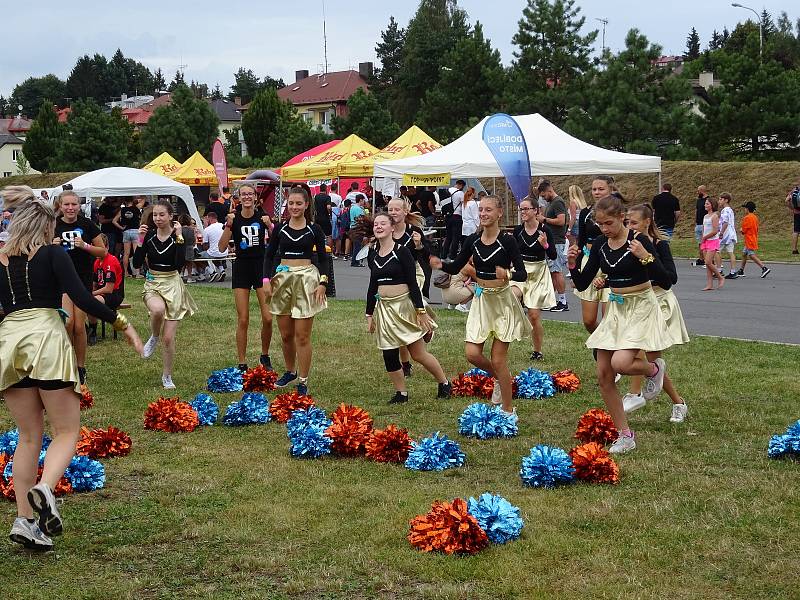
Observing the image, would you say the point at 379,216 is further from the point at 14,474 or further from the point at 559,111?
the point at 559,111

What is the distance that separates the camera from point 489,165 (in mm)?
23219

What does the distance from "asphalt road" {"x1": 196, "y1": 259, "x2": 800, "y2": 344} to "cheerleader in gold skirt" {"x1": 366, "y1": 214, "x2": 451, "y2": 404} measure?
5944 mm

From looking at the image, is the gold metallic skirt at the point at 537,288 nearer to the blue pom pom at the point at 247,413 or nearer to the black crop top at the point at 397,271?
the black crop top at the point at 397,271

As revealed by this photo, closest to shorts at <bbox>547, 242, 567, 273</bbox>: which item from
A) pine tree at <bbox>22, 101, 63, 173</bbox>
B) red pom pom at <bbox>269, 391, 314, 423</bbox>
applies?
red pom pom at <bbox>269, 391, 314, 423</bbox>

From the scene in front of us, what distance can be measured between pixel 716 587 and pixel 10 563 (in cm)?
355

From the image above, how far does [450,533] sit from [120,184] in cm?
2271

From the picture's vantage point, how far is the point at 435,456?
688 centimetres

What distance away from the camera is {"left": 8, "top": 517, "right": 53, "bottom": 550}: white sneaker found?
527 centimetres

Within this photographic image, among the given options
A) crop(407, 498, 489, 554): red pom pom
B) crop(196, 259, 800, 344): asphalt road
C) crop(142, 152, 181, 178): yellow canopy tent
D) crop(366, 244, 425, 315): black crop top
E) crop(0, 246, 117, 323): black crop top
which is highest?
crop(142, 152, 181, 178): yellow canopy tent

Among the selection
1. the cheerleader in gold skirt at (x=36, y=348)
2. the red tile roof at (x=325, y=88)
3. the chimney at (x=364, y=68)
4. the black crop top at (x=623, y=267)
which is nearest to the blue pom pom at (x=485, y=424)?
the black crop top at (x=623, y=267)

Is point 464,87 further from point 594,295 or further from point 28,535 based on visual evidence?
point 28,535

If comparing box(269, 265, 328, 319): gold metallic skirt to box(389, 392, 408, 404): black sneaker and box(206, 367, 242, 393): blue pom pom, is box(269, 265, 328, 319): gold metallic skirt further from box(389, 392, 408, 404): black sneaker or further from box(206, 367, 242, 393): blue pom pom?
box(389, 392, 408, 404): black sneaker

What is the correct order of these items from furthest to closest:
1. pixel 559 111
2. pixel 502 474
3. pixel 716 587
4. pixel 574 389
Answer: pixel 559 111
pixel 574 389
pixel 502 474
pixel 716 587

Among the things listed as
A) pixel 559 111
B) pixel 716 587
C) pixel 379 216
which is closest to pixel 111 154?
pixel 559 111
